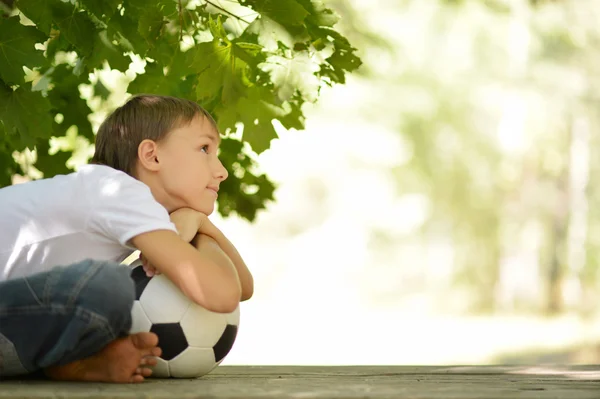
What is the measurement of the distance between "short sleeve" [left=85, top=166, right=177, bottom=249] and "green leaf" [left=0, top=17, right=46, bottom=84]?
0.72 m

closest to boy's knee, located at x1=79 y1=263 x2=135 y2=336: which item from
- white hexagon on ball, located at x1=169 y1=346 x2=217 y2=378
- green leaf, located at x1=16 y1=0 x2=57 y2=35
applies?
white hexagon on ball, located at x1=169 y1=346 x2=217 y2=378

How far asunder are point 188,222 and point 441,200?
2481 centimetres

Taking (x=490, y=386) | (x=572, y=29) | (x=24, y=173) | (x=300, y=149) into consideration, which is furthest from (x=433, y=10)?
(x=490, y=386)

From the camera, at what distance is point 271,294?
2916 cm

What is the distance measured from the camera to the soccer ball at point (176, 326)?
9.52 ft

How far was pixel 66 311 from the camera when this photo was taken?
262 centimetres

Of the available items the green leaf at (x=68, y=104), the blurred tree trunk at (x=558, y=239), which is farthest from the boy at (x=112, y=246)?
the blurred tree trunk at (x=558, y=239)

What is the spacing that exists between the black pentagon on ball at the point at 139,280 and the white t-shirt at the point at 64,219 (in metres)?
0.09

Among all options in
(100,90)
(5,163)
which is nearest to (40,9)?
(5,163)

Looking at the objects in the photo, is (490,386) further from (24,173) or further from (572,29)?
(572,29)

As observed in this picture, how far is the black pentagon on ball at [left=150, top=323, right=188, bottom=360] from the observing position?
Answer: 2908 mm

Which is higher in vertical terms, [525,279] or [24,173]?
[525,279]

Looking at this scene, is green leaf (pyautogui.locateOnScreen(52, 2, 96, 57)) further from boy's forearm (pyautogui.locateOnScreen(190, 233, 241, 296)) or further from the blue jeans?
the blue jeans

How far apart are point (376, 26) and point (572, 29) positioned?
15.3ft
